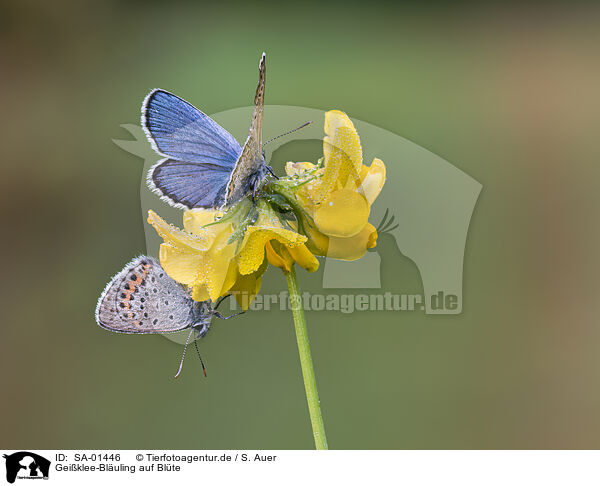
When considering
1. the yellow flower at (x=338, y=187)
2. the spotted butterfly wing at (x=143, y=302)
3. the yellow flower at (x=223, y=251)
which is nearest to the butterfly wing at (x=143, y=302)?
the spotted butterfly wing at (x=143, y=302)

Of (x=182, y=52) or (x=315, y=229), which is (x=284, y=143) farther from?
(x=182, y=52)

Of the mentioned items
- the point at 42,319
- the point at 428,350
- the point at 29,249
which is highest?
the point at 29,249

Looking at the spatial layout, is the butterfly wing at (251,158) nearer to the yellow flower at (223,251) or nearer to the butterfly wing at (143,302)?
the yellow flower at (223,251)
